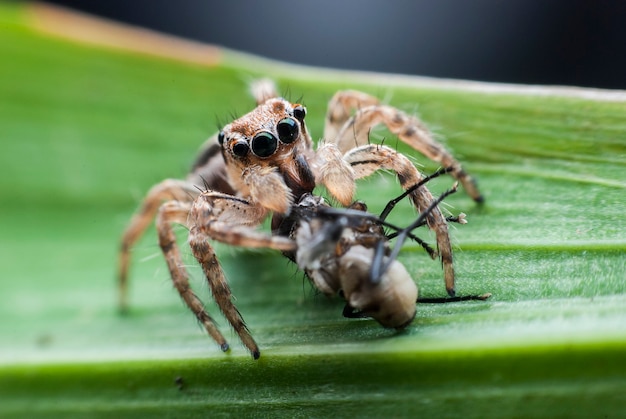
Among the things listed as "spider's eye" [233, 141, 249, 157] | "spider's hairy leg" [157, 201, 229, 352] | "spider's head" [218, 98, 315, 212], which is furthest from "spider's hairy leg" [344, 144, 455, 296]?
"spider's hairy leg" [157, 201, 229, 352]

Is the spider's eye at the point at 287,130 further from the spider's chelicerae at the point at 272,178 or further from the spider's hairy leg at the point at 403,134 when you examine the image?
the spider's hairy leg at the point at 403,134

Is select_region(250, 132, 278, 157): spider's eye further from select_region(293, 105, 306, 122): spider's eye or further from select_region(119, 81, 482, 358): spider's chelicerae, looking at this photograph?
select_region(293, 105, 306, 122): spider's eye

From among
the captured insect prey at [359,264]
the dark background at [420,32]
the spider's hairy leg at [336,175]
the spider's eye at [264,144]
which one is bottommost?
the captured insect prey at [359,264]

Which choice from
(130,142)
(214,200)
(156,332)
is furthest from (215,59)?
(156,332)

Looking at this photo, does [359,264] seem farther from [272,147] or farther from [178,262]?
[178,262]

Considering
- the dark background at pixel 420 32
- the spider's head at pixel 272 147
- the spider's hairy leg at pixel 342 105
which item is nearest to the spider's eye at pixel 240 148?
the spider's head at pixel 272 147

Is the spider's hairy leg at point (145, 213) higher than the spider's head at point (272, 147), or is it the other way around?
the spider's head at point (272, 147)

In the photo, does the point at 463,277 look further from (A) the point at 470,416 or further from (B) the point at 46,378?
(B) the point at 46,378
